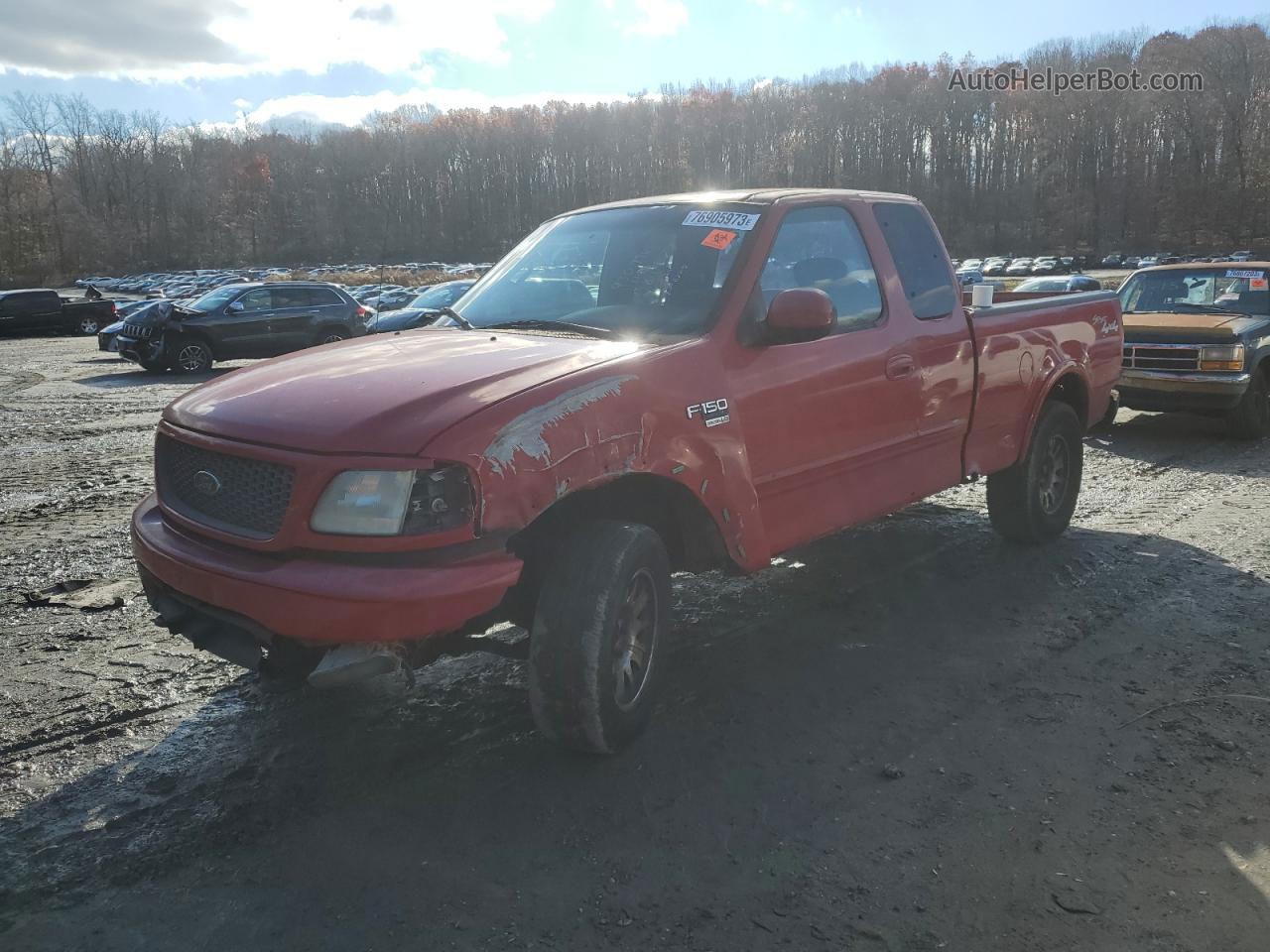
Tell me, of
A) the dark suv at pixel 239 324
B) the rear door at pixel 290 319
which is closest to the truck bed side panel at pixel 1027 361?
the dark suv at pixel 239 324

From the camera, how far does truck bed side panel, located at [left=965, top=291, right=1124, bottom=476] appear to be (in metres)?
5.30

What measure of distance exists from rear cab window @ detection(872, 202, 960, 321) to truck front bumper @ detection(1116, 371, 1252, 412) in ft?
18.6

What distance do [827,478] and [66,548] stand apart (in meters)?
4.84

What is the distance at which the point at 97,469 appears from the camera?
8797mm

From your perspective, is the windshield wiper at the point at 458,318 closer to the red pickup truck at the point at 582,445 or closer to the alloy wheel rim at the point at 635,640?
the red pickup truck at the point at 582,445

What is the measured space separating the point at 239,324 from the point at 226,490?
17.7 meters

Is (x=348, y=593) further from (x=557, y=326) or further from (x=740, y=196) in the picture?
(x=740, y=196)

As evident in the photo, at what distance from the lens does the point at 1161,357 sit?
10078mm

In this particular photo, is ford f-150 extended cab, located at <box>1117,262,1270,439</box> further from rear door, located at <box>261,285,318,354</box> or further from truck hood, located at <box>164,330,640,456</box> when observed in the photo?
rear door, located at <box>261,285,318,354</box>

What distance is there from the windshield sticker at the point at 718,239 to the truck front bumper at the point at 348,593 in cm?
174

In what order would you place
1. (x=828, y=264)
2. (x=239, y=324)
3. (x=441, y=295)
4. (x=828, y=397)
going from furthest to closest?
1. (x=441, y=295)
2. (x=239, y=324)
3. (x=828, y=264)
4. (x=828, y=397)

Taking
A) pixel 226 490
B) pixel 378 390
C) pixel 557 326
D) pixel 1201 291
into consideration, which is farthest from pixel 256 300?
pixel 378 390

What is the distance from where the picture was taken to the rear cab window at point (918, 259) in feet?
15.9

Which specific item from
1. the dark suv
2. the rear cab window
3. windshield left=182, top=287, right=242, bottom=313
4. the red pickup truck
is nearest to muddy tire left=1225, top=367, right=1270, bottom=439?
the red pickup truck
